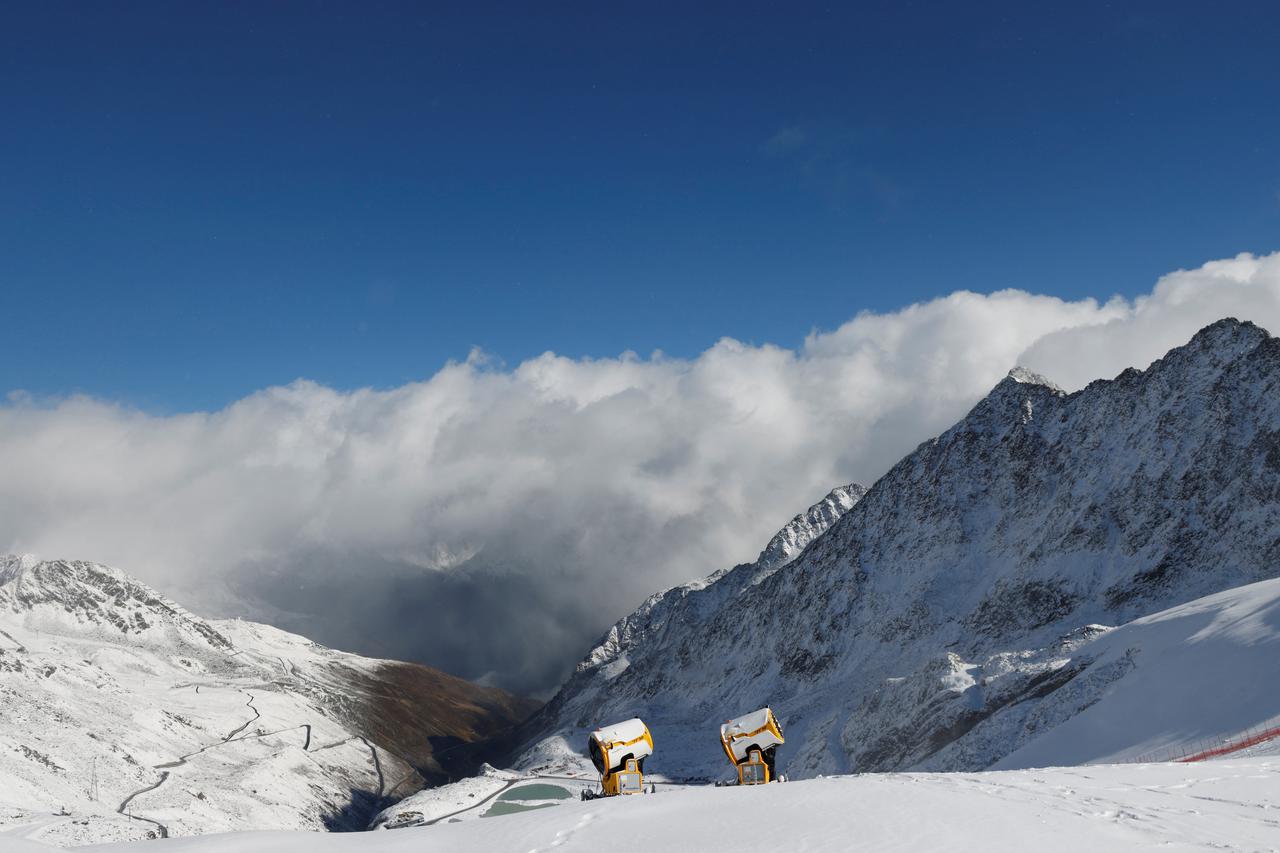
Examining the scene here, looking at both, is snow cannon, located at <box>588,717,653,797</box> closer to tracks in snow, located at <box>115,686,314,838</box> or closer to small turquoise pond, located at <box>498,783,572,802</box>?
tracks in snow, located at <box>115,686,314,838</box>

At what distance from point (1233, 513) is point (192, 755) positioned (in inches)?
5499

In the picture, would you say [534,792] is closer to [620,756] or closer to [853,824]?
[620,756]

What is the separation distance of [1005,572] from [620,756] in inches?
4300

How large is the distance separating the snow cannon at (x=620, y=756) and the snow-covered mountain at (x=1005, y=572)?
33.4 m

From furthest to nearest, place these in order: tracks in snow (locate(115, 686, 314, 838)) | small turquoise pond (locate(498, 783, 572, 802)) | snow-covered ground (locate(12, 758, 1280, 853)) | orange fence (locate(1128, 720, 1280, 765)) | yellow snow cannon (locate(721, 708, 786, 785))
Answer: small turquoise pond (locate(498, 783, 572, 802)) → tracks in snow (locate(115, 686, 314, 838)) → orange fence (locate(1128, 720, 1280, 765)) → yellow snow cannon (locate(721, 708, 786, 785)) → snow-covered ground (locate(12, 758, 1280, 853))

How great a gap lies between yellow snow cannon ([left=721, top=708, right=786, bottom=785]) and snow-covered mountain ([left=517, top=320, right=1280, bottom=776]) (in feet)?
96.5

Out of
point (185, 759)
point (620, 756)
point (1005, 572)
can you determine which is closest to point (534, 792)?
point (185, 759)

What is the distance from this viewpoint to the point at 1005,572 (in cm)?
11888

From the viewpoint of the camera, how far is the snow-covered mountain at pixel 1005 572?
79.5 m

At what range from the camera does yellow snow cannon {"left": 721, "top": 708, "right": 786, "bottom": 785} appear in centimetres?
2472

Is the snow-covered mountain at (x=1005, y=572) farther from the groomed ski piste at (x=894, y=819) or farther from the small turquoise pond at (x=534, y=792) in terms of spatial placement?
the groomed ski piste at (x=894, y=819)

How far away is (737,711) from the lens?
144 m

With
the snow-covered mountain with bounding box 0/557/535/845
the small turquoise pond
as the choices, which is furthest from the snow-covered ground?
the small turquoise pond

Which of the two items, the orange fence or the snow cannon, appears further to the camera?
the orange fence
